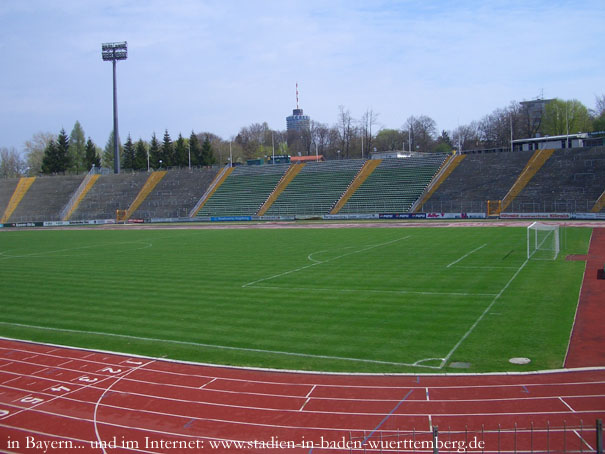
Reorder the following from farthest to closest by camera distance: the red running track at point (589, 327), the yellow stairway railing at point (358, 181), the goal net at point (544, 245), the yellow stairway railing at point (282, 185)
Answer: the yellow stairway railing at point (282, 185) → the yellow stairway railing at point (358, 181) → the goal net at point (544, 245) → the red running track at point (589, 327)

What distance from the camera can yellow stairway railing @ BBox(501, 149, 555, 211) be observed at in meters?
56.9

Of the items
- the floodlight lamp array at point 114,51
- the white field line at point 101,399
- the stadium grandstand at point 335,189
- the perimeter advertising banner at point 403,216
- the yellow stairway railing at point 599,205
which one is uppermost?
the floodlight lamp array at point 114,51

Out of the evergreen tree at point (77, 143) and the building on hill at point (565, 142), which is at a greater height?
the evergreen tree at point (77, 143)

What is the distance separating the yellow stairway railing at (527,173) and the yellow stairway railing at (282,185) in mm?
29764

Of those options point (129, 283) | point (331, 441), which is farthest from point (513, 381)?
point (129, 283)

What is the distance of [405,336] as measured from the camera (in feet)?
46.6

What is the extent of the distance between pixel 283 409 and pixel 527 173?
57.3 meters

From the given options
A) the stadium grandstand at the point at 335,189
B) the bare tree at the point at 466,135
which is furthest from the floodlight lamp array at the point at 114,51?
the bare tree at the point at 466,135

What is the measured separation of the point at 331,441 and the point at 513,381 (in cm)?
442

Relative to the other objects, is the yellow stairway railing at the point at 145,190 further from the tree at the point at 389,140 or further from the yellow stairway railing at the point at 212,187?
the tree at the point at 389,140

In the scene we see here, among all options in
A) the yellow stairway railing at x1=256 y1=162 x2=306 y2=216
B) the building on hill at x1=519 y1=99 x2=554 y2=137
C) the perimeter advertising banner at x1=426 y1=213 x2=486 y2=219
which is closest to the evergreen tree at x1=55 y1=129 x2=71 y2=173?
the yellow stairway railing at x1=256 y1=162 x2=306 y2=216

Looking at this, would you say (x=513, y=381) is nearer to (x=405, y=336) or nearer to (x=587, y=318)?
(x=405, y=336)

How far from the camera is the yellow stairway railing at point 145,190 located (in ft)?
255

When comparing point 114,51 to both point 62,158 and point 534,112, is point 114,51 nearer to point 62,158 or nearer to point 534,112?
point 62,158
